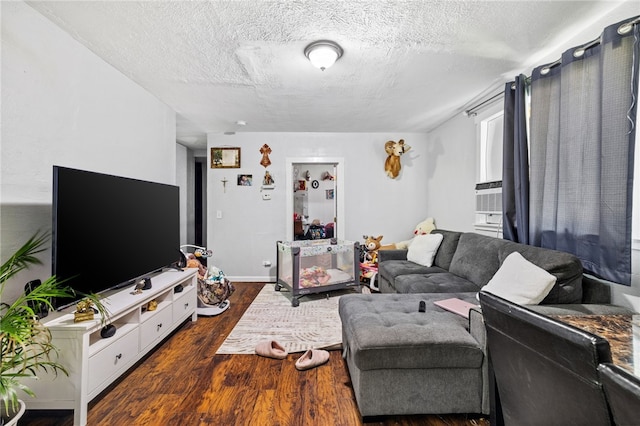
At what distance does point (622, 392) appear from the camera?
442 mm

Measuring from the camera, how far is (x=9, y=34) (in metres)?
1.53

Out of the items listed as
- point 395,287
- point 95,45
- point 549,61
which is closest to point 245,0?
point 95,45

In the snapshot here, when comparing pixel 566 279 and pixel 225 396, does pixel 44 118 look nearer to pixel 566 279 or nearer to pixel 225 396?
pixel 225 396

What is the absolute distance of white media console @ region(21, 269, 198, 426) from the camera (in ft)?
4.80

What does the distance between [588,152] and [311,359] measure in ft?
7.84

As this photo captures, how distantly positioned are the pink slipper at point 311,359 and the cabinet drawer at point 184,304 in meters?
1.25

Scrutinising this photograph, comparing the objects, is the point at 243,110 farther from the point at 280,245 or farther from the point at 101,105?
the point at 280,245

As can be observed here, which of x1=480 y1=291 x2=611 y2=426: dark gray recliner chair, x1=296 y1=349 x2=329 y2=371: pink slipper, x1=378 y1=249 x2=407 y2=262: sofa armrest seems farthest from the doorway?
x1=480 y1=291 x2=611 y2=426: dark gray recliner chair

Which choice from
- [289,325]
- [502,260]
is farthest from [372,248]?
[502,260]

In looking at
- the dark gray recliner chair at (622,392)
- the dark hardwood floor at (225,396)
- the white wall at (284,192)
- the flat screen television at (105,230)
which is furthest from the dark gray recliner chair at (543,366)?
the white wall at (284,192)

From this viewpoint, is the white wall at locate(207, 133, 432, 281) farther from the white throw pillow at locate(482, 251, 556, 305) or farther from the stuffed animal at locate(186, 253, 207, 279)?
the white throw pillow at locate(482, 251, 556, 305)

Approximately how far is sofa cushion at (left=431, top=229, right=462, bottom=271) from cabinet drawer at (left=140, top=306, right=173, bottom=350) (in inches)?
115

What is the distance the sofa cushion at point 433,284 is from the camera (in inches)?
97.0

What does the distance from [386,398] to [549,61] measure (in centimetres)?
279
